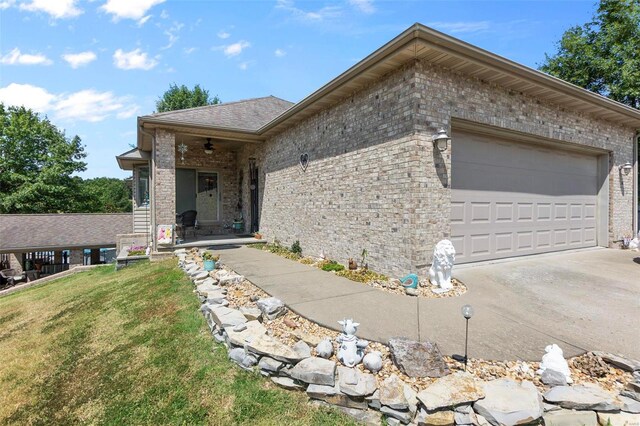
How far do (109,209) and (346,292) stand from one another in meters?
42.6

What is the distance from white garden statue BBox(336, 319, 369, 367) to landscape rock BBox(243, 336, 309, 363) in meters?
0.40

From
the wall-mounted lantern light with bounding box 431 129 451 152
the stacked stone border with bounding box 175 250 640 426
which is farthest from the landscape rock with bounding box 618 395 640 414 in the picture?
the wall-mounted lantern light with bounding box 431 129 451 152

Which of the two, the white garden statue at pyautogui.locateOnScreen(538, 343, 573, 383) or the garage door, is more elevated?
the garage door

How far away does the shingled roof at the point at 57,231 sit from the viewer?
15.1m

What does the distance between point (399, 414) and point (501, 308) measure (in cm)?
253

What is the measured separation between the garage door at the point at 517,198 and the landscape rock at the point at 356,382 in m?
3.98

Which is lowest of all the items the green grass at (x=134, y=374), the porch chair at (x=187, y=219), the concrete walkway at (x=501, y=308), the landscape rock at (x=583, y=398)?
the green grass at (x=134, y=374)

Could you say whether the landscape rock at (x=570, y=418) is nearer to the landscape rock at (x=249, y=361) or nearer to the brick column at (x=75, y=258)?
the landscape rock at (x=249, y=361)

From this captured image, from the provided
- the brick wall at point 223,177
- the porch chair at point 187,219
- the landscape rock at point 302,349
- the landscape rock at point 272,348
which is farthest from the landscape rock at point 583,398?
the brick wall at point 223,177

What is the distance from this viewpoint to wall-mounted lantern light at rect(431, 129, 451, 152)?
4898 mm

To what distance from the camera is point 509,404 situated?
208 centimetres

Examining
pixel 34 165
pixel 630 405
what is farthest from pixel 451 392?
pixel 34 165

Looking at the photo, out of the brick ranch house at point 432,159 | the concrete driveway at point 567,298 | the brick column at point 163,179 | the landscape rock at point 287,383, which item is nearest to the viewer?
the landscape rock at point 287,383

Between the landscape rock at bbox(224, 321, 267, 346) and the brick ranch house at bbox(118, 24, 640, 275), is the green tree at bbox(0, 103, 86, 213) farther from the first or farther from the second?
the landscape rock at bbox(224, 321, 267, 346)
